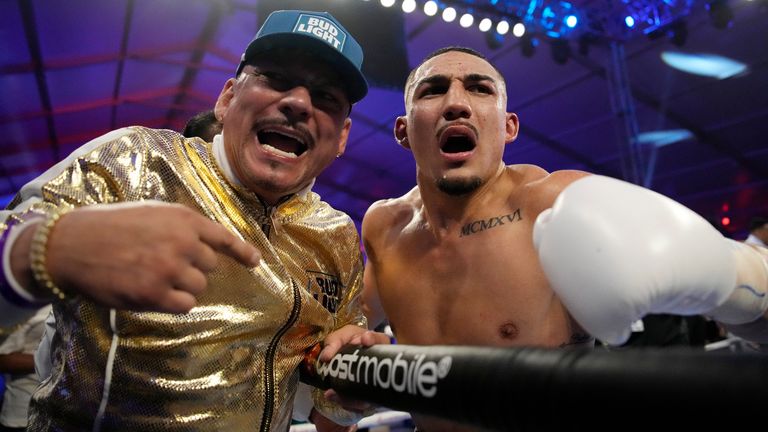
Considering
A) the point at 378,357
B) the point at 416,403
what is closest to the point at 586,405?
the point at 416,403

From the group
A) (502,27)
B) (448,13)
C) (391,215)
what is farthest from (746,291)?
(502,27)

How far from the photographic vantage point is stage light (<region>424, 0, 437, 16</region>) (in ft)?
15.8

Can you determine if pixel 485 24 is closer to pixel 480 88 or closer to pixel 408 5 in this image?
pixel 408 5

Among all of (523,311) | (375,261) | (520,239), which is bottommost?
(375,261)

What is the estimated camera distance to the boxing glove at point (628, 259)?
0.77m

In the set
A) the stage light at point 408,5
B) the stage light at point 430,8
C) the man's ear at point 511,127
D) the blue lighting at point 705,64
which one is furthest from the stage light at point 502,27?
the man's ear at point 511,127

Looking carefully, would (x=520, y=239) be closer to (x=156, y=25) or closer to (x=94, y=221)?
(x=94, y=221)

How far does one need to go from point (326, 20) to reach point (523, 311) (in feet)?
3.54

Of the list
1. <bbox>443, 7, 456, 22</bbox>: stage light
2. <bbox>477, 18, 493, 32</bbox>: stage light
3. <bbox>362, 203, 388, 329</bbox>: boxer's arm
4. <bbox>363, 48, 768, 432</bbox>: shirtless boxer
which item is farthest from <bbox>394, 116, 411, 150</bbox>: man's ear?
<bbox>477, 18, 493, 32</bbox>: stage light

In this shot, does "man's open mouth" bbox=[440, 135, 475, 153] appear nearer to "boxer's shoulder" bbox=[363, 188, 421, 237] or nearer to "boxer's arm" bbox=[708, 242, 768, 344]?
"boxer's shoulder" bbox=[363, 188, 421, 237]

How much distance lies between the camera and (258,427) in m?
1.33

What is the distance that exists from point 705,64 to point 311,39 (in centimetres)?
675

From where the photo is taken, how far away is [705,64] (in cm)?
640

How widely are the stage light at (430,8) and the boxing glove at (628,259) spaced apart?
439 cm
